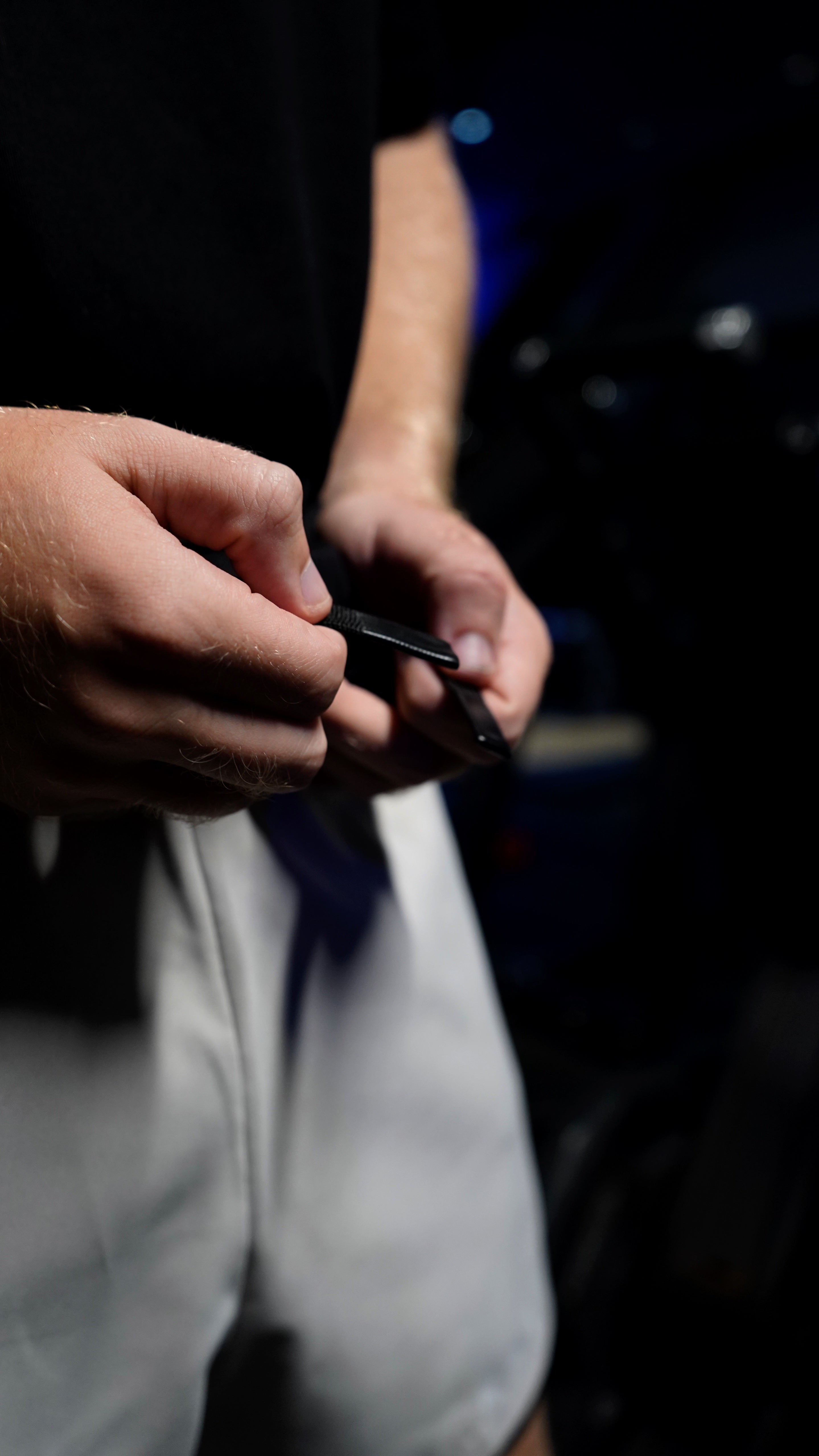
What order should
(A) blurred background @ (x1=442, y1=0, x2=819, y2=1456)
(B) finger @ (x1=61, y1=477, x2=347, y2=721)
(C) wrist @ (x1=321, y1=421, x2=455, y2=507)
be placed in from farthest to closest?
(A) blurred background @ (x1=442, y1=0, x2=819, y2=1456)
(C) wrist @ (x1=321, y1=421, x2=455, y2=507)
(B) finger @ (x1=61, y1=477, x2=347, y2=721)

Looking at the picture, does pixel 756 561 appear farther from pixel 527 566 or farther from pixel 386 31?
pixel 386 31

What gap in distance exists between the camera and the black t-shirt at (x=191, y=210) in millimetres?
407

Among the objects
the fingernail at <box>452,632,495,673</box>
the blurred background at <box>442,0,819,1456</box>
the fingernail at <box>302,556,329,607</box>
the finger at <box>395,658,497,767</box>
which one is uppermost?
the fingernail at <box>302,556,329,607</box>

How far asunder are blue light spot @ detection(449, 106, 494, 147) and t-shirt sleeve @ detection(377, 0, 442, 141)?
633 centimetres

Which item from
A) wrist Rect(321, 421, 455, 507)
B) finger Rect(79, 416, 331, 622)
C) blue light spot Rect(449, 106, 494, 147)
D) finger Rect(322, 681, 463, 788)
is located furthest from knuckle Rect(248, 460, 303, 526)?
blue light spot Rect(449, 106, 494, 147)

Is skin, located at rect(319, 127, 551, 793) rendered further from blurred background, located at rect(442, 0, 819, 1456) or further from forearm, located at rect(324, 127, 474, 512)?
blurred background, located at rect(442, 0, 819, 1456)

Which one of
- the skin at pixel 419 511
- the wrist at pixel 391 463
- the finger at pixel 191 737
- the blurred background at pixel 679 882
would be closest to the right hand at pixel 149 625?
the finger at pixel 191 737

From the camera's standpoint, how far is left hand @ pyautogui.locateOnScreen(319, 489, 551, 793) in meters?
0.48

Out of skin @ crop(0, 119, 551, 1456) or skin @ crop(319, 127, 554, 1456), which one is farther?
skin @ crop(319, 127, 554, 1456)

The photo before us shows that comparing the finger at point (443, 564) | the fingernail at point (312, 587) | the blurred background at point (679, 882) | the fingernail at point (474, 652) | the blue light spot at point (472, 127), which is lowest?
the blurred background at point (679, 882)

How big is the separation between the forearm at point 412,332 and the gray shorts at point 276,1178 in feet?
0.73

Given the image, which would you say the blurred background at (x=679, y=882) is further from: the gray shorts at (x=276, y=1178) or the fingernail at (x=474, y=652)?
the fingernail at (x=474, y=652)

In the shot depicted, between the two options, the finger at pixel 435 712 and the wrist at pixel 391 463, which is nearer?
the finger at pixel 435 712

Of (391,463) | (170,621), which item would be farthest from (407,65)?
(170,621)
